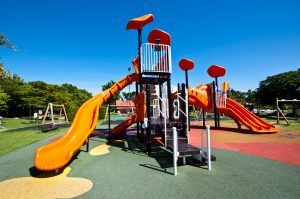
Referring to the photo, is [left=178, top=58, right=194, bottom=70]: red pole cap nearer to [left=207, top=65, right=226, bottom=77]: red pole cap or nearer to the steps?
[left=207, top=65, right=226, bottom=77]: red pole cap

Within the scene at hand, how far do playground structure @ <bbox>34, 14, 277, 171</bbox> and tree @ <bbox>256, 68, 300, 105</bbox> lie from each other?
25.7 m

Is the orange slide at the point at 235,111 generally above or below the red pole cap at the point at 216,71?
below

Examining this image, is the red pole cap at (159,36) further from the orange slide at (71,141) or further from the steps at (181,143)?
the steps at (181,143)

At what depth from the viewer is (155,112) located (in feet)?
41.0

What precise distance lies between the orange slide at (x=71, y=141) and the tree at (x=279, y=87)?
3583 centimetres

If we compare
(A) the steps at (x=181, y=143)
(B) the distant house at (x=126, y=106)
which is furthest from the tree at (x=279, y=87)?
(A) the steps at (x=181, y=143)

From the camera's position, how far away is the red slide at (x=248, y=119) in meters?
14.3

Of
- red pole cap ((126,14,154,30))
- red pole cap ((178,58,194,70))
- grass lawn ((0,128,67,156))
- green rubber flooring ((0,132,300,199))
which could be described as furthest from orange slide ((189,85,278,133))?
grass lawn ((0,128,67,156))

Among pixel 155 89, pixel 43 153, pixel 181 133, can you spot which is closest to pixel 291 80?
pixel 155 89

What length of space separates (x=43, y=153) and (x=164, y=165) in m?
3.90

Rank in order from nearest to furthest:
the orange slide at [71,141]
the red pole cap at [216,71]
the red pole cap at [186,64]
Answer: the orange slide at [71,141], the red pole cap at [186,64], the red pole cap at [216,71]

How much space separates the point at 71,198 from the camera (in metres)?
4.32

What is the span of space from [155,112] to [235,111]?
7522mm

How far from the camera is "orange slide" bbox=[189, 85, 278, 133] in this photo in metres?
14.4
